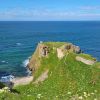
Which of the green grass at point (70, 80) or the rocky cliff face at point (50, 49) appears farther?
the rocky cliff face at point (50, 49)

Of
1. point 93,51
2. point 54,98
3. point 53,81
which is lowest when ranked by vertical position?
point 93,51

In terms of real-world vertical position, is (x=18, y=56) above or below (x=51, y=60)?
below

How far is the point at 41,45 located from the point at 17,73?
12.6 metres

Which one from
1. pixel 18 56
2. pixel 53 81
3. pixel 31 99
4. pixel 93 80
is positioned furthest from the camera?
pixel 18 56

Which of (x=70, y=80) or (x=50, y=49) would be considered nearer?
(x=70, y=80)

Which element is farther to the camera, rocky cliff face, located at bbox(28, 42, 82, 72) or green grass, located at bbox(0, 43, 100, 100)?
rocky cliff face, located at bbox(28, 42, 82, 72)

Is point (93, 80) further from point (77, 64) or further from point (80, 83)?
point (77, 64)

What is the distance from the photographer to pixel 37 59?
83750 millimetres

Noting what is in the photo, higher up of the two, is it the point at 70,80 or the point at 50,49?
the point at 70,80

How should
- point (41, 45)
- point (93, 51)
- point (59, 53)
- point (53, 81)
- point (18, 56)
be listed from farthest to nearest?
1. point (93, 51)
2. point (18, 56)
3. point (41, 45)
4. point (59, 53)
5. point (53, 81)

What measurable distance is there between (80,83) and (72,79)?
184 centimetres

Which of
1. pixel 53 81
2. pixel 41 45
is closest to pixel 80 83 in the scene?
pixel 53 81

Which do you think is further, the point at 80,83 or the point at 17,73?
the point at 17,73

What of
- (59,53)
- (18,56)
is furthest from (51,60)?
(18,56)
